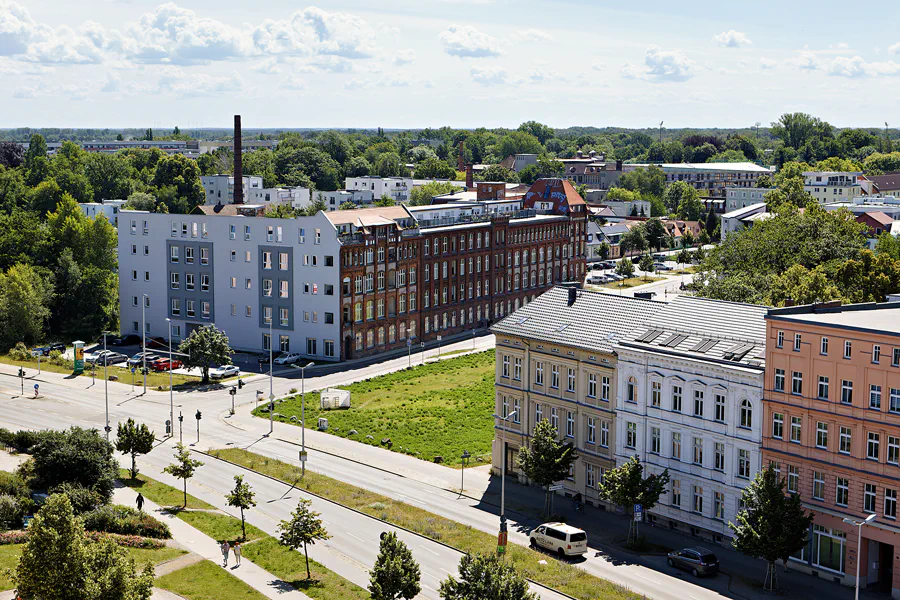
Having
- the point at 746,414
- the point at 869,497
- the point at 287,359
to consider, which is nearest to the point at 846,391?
the point at 869,497

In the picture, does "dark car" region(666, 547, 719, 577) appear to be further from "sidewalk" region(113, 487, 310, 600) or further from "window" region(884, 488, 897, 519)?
"sidewalk" region(113, 487, 310, 600)

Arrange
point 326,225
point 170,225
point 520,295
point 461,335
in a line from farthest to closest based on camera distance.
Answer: point 520,295
point 461,335
point 170,225
point 326,225

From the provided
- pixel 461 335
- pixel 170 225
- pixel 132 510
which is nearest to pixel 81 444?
pixel 132 510

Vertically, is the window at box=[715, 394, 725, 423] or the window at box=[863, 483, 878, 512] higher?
the window at box=[715, 394, 725, 423]

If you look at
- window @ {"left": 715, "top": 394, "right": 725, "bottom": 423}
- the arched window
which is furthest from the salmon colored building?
window @ {"left": 715, "top": 394, "right": 725, "bottom": 423}

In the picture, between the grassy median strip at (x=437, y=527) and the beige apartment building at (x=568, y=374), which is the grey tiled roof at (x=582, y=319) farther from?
the grassy median strip at (x=437, y=527)

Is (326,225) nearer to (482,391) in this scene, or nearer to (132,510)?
(482,391)
